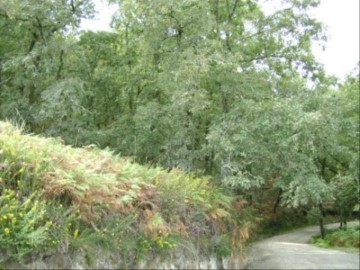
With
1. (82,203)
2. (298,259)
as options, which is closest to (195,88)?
(298,259)

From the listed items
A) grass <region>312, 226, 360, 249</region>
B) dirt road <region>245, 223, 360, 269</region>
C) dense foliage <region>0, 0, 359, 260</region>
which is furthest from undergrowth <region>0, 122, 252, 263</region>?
grass <region>312, 226, 360, 249</region>

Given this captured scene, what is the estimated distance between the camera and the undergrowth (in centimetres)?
479

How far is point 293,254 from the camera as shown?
A: 13555 millimetres

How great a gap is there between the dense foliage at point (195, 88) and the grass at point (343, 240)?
171cm

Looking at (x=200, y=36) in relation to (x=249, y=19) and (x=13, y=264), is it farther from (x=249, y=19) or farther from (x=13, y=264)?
Result: (x=13, y=264)

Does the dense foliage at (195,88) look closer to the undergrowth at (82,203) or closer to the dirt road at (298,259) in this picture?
the undergrowth at (82,203)

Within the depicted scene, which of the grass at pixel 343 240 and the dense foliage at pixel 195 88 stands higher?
the dense foliage at pixel 195 88

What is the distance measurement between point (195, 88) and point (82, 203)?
22.8 feet

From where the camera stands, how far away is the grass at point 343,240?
1641 centimetres

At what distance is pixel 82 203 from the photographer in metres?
5.54

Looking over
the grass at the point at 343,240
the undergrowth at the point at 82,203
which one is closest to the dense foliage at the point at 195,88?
the undergrowth at the point at 82,203

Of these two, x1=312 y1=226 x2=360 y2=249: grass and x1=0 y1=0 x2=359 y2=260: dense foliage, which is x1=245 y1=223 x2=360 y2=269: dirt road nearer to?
x1=0 y1=0 x2=359 y2=260: dense foliage

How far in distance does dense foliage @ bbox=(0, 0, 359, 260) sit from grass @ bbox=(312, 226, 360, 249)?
5.62 ft

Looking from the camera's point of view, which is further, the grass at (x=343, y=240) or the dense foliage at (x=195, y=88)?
the grass at (x=343, y=240)
